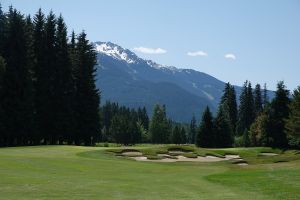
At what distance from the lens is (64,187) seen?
18172mm

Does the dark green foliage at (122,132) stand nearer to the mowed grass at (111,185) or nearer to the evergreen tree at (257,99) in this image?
the evergreen tree at (257,99)

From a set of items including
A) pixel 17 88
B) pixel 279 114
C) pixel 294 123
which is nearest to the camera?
pixel 17 88

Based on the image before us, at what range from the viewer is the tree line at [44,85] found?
5966cm

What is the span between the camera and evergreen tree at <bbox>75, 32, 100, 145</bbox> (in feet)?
236

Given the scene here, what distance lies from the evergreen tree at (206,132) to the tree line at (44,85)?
24649 millimetres

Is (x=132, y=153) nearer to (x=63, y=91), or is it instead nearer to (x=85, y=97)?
(x=63, y=91)

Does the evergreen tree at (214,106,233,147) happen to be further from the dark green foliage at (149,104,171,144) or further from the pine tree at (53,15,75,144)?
the dark green foliage at (149,104,171,144)

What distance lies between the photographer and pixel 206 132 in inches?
3607

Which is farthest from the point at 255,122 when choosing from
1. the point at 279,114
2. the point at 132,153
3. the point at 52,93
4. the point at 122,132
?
the point at 122,132

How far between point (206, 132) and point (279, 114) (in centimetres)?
2154

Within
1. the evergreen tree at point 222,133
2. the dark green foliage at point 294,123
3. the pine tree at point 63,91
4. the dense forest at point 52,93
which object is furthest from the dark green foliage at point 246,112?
the pine tree at point 63,91

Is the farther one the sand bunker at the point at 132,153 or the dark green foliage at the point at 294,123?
the dark green foliage at the point at 294,123

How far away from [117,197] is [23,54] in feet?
162

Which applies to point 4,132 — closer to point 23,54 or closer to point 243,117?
point 23,54
